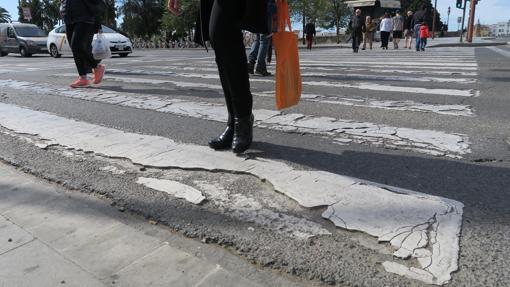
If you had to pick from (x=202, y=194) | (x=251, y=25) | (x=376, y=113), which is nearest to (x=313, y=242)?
(x=202, y=194)

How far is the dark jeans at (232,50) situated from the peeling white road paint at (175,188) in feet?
2.20

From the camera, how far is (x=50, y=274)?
1564mm

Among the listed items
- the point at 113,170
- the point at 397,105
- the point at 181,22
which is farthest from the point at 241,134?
the point at 181,22

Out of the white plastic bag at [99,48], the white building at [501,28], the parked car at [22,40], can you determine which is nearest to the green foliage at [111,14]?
the parked car at [22,40]

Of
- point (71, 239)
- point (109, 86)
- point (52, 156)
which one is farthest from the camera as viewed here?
point (109, 86)

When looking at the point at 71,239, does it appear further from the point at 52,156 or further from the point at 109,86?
the point at 109,86

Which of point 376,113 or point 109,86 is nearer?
point 376,113

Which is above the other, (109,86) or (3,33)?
(3,33)

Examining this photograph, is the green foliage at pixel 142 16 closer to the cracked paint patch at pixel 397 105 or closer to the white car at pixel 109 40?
the white car at pixel 109 40

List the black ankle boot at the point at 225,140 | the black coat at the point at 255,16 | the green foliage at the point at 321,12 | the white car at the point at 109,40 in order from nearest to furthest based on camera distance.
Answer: the black coat at the point at 255,16 → the black ankle boot at the point at 225,140 → the white car at the point at 109,40 → the green foliage at the point at 321,12

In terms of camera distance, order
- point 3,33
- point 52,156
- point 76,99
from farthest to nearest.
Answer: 1. point 3,33
2. point 76,99
3. point 52,156

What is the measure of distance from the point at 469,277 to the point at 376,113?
2664 mm

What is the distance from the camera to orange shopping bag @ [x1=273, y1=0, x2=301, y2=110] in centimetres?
266

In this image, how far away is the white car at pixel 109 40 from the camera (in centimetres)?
1747
